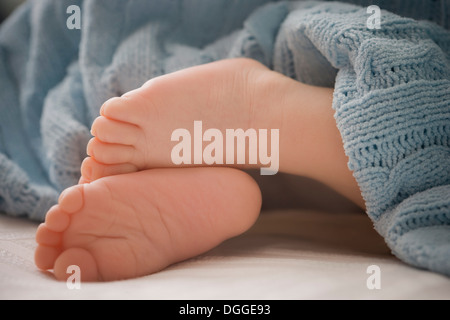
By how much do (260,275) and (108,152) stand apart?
0.92 feet

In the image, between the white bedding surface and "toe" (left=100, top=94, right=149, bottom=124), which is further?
"toe" (left=100, top=94, right=149, bottom=124)

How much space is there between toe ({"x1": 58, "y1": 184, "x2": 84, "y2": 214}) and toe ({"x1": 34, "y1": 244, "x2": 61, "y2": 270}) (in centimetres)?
5

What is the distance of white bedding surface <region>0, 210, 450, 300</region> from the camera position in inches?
18.8

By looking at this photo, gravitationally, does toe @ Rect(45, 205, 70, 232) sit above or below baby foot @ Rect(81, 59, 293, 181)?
below

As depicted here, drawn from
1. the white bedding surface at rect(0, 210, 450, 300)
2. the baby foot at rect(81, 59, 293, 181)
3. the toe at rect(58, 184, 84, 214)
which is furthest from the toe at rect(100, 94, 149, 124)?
the white bedding surface at rect(0, 210, 450, 300)

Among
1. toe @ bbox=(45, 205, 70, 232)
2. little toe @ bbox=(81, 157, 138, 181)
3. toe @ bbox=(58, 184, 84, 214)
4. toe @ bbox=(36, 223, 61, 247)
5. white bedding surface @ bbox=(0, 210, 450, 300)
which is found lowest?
white bedding surface @ bbox=(0, 210, 450, 300)

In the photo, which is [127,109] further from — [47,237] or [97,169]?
[47,237]

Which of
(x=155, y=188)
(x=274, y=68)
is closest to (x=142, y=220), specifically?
(x=155, y=188)

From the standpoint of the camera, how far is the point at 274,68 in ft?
2.70

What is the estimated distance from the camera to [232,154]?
70 centimetres

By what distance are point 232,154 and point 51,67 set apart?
50 cm

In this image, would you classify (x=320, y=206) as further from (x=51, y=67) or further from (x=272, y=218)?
(x=51, y=67)

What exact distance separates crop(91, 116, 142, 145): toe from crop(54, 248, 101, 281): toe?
17 cm

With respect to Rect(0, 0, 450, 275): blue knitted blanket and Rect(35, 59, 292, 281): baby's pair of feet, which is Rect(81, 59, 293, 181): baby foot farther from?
Rect(0, 0, 450, 275): blue knitted blanket
